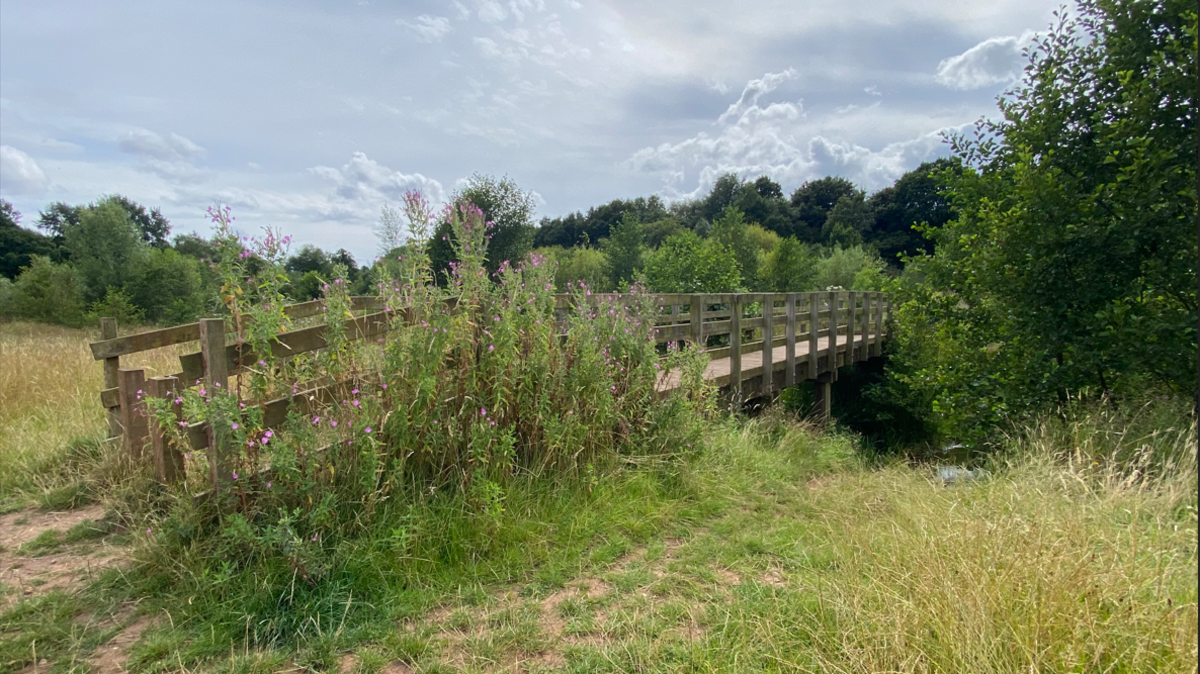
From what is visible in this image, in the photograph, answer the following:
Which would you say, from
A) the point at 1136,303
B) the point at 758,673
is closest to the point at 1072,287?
the point at 1136,303

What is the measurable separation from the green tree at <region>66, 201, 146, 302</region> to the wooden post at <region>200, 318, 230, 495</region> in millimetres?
35362

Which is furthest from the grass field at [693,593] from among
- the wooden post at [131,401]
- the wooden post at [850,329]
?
the wooden post at [850,329]

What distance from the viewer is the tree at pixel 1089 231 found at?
17.4 ft

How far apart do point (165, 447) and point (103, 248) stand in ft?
127

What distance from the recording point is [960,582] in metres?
2.09

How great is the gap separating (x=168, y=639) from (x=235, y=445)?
894 mm

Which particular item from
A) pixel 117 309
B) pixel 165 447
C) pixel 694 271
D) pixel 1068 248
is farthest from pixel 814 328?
pixel 117 309

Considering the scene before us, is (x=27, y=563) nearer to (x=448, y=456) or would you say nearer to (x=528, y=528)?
(x=448, y=456)

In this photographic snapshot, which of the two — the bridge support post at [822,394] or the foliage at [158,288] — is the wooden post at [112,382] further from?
the foliage at [158,288]

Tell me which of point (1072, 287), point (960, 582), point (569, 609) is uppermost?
point (1072, 287)

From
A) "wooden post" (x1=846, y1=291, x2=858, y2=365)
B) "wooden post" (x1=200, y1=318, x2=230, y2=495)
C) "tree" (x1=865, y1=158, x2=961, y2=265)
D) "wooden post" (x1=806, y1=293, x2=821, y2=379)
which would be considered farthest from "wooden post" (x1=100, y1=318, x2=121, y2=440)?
"tree" (x1=865, y1=158, x2=961, y2=265)

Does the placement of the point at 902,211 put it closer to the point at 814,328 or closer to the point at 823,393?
the point at 823,393

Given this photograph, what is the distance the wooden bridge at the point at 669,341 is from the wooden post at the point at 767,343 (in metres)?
0.01

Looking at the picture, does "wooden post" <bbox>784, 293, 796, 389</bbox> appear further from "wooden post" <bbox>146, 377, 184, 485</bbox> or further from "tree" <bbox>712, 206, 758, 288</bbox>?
"tree" <bbox>712, 206, 758, 288</bbox>
